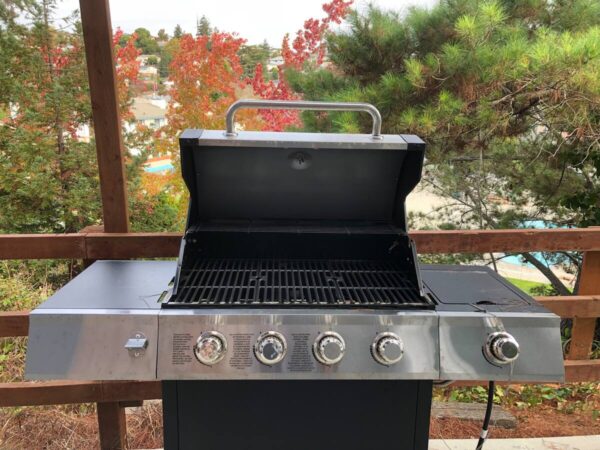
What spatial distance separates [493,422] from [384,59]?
2403mm

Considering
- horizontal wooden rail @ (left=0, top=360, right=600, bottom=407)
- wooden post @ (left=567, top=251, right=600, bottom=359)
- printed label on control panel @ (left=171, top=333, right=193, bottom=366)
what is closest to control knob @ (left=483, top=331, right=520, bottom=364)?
printed label on control panel @ (left=171, top=333, right=193, bottom=366)

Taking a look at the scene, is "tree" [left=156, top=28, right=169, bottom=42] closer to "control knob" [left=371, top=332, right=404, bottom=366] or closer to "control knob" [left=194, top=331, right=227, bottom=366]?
"control knob" [left=194, top=331, right=227, bottom=366]

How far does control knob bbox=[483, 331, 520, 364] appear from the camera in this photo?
1175 mm

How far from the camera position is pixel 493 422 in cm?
241

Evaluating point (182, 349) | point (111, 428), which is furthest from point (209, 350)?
point (111, 428)

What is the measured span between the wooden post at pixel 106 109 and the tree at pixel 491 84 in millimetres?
1483

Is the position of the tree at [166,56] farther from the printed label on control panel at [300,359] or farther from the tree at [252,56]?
the printed label on control panel at [300,359]

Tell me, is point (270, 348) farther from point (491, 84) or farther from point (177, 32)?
point (177, 32)

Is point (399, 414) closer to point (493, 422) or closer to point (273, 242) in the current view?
point (273, 242)

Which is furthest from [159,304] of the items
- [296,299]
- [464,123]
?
[464,123]

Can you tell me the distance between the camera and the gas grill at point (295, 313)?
3.75 feet

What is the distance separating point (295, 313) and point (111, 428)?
1390 millimetres

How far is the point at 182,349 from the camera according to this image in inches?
44.9

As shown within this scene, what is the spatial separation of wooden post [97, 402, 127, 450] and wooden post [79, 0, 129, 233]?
32.8 inches
